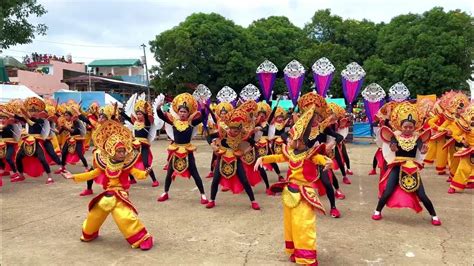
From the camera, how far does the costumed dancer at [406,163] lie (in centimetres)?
591

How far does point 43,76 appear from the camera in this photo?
27.2 meters

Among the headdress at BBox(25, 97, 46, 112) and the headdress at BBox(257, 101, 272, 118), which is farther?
the headdress at BBox(25, 97, 46, 112)

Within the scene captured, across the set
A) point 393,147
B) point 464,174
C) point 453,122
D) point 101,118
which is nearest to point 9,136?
point 101,118

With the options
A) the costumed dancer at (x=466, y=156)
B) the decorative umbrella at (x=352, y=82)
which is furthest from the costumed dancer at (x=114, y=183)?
the costumed dancer at (x=466, y=156)

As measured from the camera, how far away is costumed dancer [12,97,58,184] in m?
9.17

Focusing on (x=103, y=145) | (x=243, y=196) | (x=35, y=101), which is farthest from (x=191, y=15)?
(x=103, y=145)

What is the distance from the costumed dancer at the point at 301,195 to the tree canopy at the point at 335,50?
19616 mm

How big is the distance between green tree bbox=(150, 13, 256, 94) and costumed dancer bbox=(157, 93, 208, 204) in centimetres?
1685

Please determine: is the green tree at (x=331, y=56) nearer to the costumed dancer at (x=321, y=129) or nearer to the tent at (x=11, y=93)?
the tent at (x=11, y=93)

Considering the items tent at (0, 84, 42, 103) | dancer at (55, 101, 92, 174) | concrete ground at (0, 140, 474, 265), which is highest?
tent at (0, 84, 42, 103)

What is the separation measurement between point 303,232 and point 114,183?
2.29 m

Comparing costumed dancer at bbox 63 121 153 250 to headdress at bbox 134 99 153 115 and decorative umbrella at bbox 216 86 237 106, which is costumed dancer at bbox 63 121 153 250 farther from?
decorative umbrella at bbox 216 86 237 106

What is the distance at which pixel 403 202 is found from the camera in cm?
593

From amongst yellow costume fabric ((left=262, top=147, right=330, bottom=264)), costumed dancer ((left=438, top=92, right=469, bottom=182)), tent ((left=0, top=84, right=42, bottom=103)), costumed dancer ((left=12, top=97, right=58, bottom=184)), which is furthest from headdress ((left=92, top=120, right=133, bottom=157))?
tent ((left=0, top=84, right=42, bottom=103))
